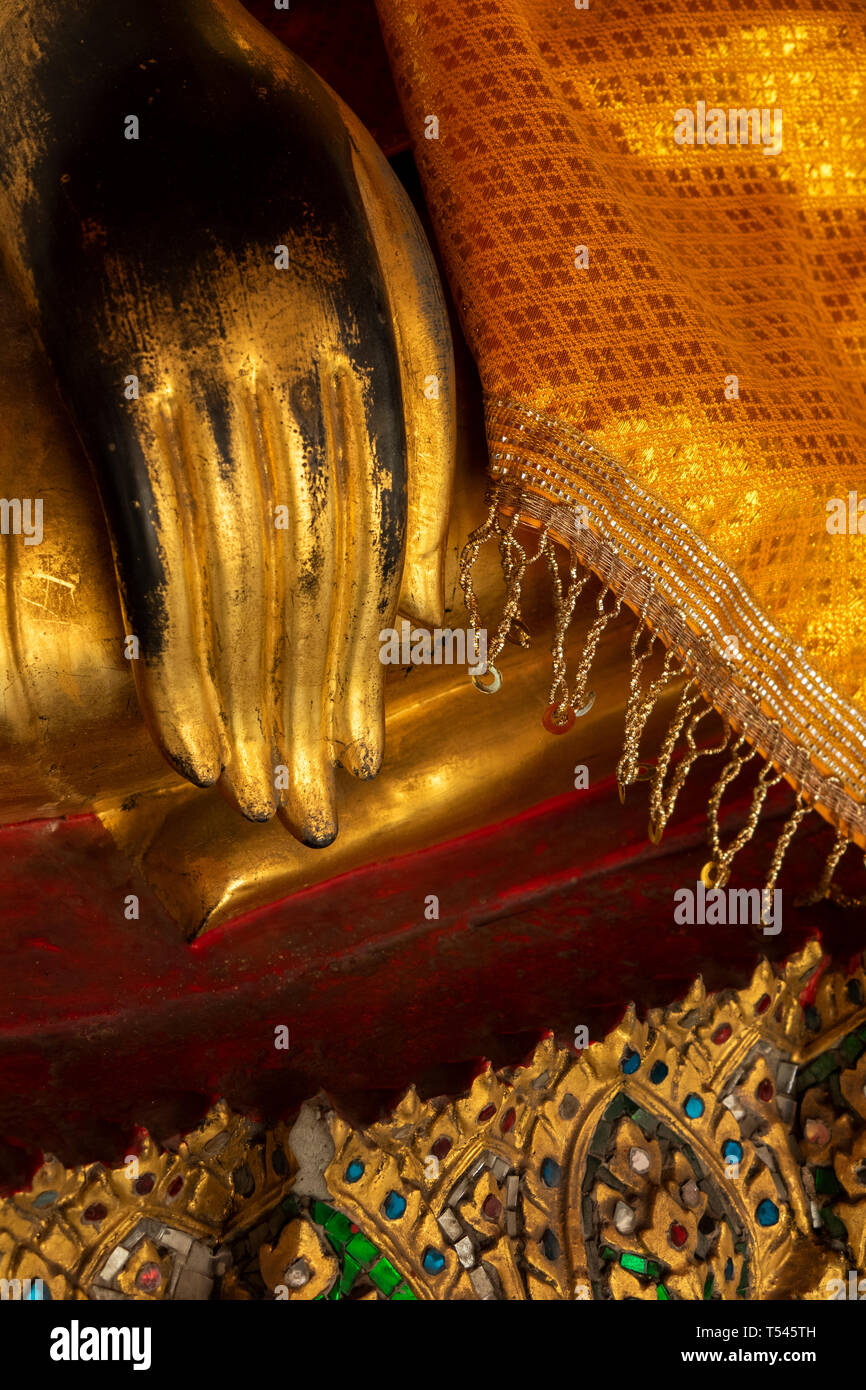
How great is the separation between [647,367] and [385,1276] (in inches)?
23.9

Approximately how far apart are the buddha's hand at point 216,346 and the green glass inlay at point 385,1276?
296 millimetres

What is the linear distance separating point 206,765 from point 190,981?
1.09ft

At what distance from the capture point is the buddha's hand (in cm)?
70

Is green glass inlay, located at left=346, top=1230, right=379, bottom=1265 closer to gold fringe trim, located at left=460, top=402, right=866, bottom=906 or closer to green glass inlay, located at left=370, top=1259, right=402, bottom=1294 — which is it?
green glass inlay, located at left=370, top=1259, right=402, bottom=1294

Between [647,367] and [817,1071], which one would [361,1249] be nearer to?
[817,1071]

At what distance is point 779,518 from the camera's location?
87cm

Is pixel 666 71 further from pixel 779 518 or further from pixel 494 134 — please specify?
pixel 779 518

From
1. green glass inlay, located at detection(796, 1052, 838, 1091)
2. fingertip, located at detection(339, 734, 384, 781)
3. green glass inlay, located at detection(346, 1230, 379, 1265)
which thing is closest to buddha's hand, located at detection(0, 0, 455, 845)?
fingertip, located at detection(339, 734, 384, 781)

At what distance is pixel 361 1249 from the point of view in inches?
32.2

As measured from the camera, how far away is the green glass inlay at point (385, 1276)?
0.82 meters

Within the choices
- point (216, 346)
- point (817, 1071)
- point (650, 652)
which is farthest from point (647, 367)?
point (817, 1071)

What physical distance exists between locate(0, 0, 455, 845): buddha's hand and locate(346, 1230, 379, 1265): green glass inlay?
0.90 ft

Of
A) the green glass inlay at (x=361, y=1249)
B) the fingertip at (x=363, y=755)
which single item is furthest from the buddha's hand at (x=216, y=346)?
the green glass inlay at (x=361, y=1249)

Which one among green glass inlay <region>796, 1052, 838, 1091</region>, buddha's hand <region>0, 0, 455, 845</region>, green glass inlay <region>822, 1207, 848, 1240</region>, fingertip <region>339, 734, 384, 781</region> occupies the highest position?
buddha's hand <region>0, 0, 455, 845</region>
